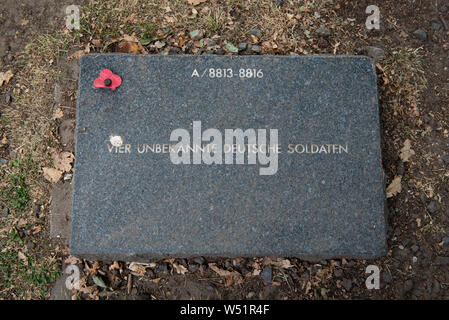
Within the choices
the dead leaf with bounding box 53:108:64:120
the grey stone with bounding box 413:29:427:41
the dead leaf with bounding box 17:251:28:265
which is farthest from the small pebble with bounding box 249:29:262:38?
the dead leaf with bounding box 17:251:28:265

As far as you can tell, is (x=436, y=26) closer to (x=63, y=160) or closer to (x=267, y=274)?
(x=267, y=274)

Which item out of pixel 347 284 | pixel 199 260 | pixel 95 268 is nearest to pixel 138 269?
pixel 95 268

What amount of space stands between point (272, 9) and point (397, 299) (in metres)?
2.62

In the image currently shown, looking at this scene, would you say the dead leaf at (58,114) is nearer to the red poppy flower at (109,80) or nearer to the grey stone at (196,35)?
the red poppy flower at (109,80)

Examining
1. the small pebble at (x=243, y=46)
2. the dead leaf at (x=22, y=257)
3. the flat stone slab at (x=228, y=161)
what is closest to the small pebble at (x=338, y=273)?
the flat stone slab at (x=228, y=161)

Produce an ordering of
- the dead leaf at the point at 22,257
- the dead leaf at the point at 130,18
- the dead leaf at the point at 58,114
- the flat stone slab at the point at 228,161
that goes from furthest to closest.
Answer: the dead leaf at the point at 130,18 → the dead leaf at the point at 58,114 → the dead leaf at the point at 22,257 → the flat stone slab at the point at 228,161

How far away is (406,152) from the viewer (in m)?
2.81

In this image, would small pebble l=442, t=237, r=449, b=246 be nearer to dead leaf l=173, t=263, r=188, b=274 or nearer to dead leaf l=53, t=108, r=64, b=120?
dead leaf l=173, t=263, r=188, b=274

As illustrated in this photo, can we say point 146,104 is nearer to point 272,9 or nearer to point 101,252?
point 101,252

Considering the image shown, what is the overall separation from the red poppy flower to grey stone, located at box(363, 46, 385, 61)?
2124 mm

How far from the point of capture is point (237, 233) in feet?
8.25

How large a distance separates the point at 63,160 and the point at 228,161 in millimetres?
1391

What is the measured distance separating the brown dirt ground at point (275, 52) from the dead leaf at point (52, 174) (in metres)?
0.06

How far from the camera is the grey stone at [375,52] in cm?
296
